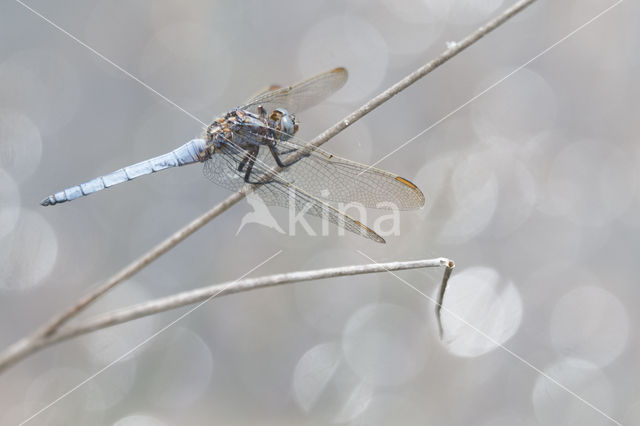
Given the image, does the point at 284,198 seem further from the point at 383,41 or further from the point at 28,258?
the point at 383,41

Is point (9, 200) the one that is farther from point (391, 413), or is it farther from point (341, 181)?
point (391, 413)

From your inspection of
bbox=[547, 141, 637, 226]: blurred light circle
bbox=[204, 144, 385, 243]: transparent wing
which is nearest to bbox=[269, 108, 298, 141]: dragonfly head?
bbox=[204, 144, 385, 243]: transparent wing

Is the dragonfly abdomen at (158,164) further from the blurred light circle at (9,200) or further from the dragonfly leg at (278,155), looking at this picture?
the blurred light circle at (9,200)

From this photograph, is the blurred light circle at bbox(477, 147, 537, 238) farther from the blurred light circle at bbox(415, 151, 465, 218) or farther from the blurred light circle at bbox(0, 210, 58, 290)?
the blurred light circle at bbox(0, 210, 58, 290)

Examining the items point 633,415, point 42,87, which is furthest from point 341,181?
point 42,87

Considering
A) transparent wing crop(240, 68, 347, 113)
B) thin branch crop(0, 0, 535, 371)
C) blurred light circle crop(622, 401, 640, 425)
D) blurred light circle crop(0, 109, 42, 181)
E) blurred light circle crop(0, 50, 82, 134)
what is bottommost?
blurred light circle crop(622, 401, 640, 425)
